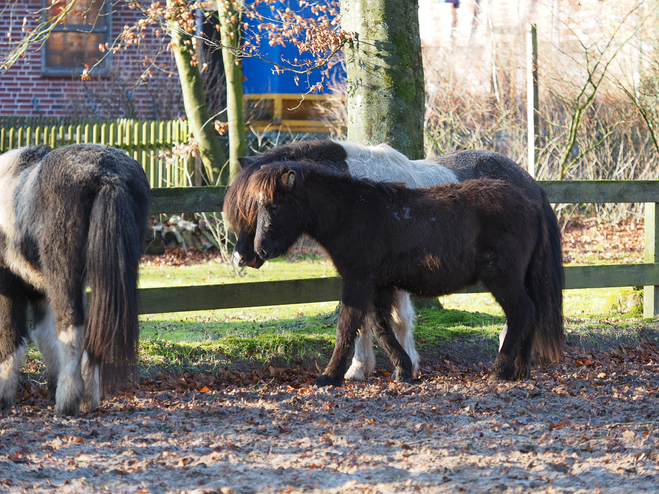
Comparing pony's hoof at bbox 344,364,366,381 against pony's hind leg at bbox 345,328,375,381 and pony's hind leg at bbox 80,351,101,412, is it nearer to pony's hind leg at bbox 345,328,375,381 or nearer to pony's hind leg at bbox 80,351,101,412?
pony's hind leg at bbox 345,328,375,381

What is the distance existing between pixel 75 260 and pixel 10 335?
2.61 ft

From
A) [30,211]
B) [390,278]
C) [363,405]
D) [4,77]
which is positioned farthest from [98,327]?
[4,77]

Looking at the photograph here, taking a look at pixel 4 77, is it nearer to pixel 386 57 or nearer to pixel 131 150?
pixel 131 150

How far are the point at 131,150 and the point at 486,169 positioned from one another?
858 centimetres

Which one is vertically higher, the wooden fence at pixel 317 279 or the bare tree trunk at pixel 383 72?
the bare tree trunk at pixel 383 72

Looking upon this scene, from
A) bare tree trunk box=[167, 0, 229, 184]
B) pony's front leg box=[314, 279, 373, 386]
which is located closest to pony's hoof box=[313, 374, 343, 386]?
pony's front leg box=[314, 279, 373, 386]

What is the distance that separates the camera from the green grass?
19.8 ft

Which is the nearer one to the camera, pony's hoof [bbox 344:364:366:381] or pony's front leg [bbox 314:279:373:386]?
pony's front leg [bbox 314:279:373:386]

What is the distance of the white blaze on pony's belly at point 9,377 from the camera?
15.7 ft

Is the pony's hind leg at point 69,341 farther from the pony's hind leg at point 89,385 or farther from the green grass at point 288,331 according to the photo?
the green grass at point 288,331

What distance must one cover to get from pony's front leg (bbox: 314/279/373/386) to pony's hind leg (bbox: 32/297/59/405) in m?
1.78

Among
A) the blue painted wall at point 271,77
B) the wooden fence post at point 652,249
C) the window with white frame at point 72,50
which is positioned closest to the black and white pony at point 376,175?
the wooden fence post at point 652,249

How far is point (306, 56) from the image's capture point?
17.0 meters

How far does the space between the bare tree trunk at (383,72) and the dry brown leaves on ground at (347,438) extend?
2.64m
